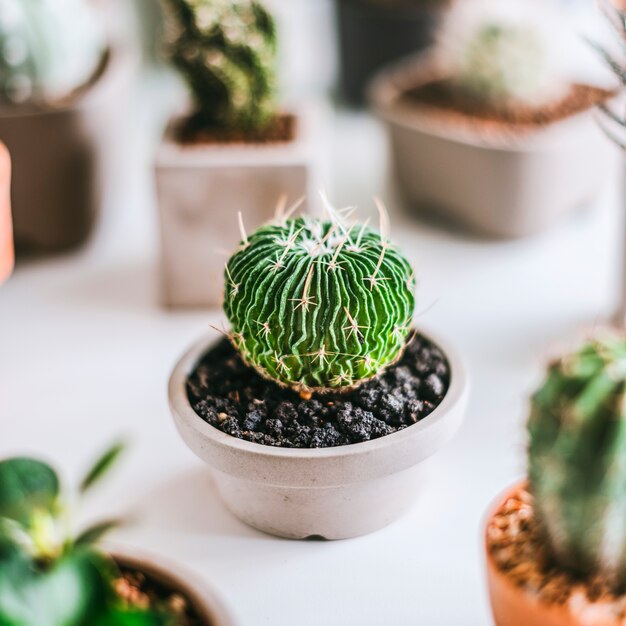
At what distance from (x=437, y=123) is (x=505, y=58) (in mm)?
166

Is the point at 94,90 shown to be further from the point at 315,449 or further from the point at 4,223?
the point at 315,449

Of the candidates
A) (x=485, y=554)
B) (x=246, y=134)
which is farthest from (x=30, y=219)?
(x=485, y=554)

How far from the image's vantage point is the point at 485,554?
694mm

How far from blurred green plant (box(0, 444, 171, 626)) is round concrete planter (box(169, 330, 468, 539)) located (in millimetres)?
171

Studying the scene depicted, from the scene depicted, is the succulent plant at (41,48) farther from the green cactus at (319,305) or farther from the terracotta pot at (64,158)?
the green cactus at (319,305)

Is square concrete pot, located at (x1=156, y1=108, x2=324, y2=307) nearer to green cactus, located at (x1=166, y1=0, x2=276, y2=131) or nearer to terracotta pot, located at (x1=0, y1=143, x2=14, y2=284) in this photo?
green cactus, located at (x1=166, y1=0, x2=276, y2=131)

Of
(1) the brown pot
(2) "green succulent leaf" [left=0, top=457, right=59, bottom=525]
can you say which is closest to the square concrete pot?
(2) "green succulent leaf" [left=0, top=457, right=59, bottom=525]

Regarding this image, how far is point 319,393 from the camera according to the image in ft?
2.89

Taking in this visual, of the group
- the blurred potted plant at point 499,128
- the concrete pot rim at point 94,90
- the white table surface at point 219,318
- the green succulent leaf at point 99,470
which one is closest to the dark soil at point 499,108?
the blurred potted plant at point 499,128

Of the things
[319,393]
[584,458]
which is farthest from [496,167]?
[584,458]

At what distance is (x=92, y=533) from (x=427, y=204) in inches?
43.5

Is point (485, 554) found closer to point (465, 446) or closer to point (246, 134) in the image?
point (465, 446)

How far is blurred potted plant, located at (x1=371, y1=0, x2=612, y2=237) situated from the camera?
55.5 inches

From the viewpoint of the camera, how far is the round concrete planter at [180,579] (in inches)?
24.5
